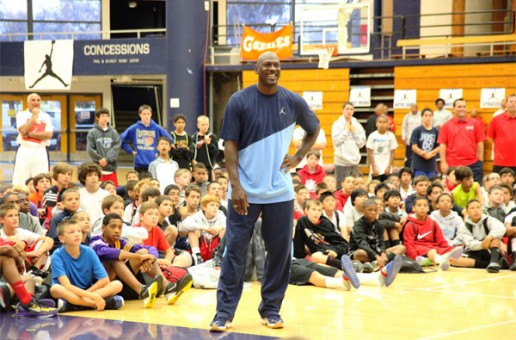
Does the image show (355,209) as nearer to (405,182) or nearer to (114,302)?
(405,182)

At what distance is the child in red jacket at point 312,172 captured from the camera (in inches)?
457

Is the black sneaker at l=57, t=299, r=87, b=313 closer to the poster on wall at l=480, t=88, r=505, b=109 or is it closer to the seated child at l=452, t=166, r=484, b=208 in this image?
the seated child at l=452, t=166, r=484, b=208

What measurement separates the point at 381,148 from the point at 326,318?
716 centimetres

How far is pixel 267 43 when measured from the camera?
18266 mm

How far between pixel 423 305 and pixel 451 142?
6.74 metres

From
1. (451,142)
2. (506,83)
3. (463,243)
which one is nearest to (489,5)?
(506,83)

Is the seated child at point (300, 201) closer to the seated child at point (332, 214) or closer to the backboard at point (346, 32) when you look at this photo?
the seated child at point (332, 214)

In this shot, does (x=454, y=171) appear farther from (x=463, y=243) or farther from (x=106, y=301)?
(x=106, y=301)

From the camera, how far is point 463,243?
9.44m

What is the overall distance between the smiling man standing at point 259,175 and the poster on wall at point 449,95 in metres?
11.9

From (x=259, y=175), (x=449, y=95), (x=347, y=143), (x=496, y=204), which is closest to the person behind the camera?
(x=259, y=175)

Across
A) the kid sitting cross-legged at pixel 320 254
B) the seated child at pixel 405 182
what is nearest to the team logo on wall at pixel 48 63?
the seated child at pixel 405 182

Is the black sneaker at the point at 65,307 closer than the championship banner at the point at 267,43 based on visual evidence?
Yes

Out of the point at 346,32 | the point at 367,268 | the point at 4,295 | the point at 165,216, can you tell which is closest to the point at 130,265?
the point at 4,295
